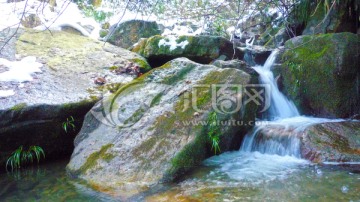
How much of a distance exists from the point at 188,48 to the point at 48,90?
304 cm

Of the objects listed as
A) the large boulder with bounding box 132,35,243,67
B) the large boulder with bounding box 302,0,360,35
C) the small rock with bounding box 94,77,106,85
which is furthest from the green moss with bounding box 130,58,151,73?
the large boulder with bounding box 302,0,360,35

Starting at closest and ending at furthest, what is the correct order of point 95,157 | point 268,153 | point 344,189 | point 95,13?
point 344,189 → point 95,157 → point 268,153 → point 95,13

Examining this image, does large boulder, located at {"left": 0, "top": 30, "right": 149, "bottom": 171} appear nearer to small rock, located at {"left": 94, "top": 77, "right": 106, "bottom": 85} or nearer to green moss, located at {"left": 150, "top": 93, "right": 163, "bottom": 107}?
small rock, located at {"left": 94, "top": 77, "right": 106, "bottom": 85}

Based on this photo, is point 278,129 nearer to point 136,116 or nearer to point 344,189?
point 344,189

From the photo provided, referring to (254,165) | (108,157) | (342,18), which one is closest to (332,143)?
(254,165)

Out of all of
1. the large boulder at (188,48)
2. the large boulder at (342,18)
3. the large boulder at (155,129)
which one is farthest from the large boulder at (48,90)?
the large boulder at (342,18)

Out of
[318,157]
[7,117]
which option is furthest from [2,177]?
[318,157]

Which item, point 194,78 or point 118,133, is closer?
point 118,133

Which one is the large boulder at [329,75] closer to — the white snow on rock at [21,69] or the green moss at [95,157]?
the green moss at [95,157]

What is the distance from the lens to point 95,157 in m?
3.77

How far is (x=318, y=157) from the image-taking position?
12.3ft

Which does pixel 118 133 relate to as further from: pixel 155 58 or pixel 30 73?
pixel 155 58

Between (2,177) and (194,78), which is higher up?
(194,78)

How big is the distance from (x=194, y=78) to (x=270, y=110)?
72.2 inches
